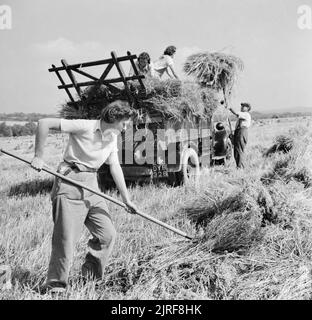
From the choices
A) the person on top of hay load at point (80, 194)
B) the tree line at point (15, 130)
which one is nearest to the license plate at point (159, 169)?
the person on top of hay load at point (80, 194)

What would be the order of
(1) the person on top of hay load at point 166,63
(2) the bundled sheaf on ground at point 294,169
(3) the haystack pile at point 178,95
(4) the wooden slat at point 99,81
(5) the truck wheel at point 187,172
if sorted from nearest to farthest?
(2) the bundled sheaf on ground at point 294,169
(4) the wooden slat at point 99,81
(3) the haystack pile at point 178,95
(5) the truck wheel at point 187,172
(1) the person on top of hay load at point 166,63

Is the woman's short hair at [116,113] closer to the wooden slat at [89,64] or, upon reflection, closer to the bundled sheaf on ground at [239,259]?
the bundled sheaf on ground at [239,259]

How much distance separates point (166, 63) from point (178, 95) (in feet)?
3.79

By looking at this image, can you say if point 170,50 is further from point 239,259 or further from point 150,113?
point 239,259

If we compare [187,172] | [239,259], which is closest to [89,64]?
[187,172]

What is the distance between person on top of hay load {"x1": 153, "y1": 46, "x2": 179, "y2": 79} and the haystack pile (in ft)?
1.89

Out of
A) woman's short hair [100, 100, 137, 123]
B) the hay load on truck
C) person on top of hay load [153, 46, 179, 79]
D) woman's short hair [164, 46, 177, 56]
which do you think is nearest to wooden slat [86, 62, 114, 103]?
the hay load on truck

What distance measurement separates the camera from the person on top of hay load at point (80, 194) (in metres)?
2.82

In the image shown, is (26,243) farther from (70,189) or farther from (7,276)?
(70,189)

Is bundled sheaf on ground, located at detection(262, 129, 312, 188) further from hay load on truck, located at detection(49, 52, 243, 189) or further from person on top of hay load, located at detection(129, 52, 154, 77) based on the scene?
person on top of hay load, located at detection(129, 52, 154, 77)

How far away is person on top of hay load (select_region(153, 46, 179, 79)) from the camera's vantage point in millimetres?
6777

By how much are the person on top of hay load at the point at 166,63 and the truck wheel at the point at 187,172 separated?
139 cm

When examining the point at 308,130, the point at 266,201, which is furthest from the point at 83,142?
the point at 308,130

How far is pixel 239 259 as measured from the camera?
128 inches
